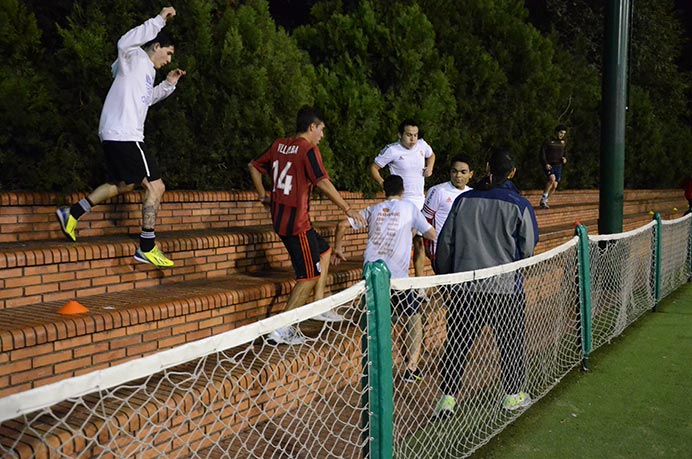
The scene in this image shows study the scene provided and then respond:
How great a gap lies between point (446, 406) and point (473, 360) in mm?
650

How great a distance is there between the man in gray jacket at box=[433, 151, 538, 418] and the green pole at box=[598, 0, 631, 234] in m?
4.14

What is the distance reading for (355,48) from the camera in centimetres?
998

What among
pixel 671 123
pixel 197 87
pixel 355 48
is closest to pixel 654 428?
pixel 197 87

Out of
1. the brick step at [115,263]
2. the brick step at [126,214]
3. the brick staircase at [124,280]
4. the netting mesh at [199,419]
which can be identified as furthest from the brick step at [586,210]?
the netting mesh at [199,419]

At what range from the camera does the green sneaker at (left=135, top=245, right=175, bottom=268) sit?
4871 millimetres

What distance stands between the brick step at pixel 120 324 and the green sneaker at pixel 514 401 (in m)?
1.90

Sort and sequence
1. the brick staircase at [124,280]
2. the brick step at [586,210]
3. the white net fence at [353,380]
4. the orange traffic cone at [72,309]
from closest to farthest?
1. the white net fence at [353,380]
2. the brick staircase at [124,280]
3. the orange traffic cone at [72,309]
4. the brick step at [586,210]

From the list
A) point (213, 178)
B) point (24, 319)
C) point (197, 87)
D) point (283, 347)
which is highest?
point (197, 87)

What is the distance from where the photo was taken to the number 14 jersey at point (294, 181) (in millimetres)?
4781

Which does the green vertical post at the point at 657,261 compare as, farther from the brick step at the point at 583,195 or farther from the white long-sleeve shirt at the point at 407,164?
the brick step at the point at 583,195

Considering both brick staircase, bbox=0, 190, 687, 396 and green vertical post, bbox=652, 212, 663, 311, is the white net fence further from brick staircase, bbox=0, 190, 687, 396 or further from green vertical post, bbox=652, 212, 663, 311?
green vertical post, bbox=652, 212, 663, 311

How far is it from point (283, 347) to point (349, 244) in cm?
342

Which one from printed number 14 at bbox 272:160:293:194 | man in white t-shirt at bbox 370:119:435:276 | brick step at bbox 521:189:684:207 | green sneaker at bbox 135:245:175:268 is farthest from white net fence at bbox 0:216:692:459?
brick step at bbox 521:189:684:207

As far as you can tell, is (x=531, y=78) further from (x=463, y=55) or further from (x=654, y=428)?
(x=654, y=428)
